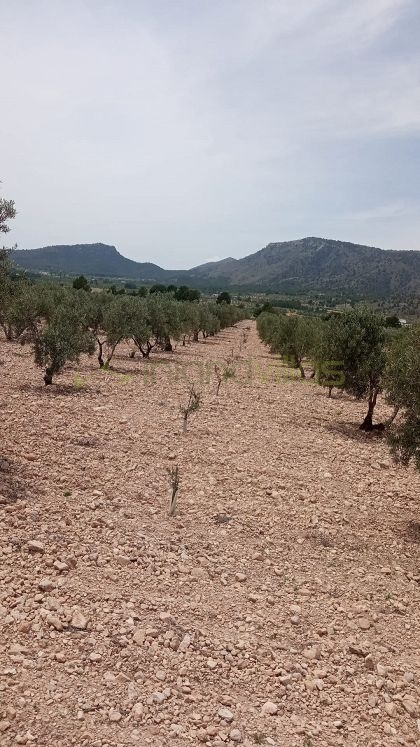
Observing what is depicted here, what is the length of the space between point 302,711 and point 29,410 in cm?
1366

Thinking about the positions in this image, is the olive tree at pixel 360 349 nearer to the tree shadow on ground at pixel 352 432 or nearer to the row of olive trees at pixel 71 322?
the tree shadow on ground at pixel 352 432

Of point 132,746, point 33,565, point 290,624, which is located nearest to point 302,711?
point 290,624

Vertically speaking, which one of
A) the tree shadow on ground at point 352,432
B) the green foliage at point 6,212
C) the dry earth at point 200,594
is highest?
the green foliage at point 6,212

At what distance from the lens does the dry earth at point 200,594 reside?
5680mm

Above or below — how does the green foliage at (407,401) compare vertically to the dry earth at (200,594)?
above

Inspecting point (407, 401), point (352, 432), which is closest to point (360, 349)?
point (352, 432)

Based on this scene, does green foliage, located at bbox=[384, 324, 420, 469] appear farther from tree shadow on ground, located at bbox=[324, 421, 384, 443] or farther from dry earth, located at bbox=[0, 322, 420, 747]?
tree shadow on ground, located at bbox=[324, 421, 384, 443]

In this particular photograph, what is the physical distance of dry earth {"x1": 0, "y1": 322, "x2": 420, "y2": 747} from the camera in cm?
568

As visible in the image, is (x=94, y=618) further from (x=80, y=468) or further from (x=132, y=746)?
(x=80, y=468)

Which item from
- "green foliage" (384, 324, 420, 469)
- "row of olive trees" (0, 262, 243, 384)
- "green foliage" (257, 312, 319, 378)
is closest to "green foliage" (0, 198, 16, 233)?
"row of olive trees" (0, 262, 243, 384)

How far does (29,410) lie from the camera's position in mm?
17203

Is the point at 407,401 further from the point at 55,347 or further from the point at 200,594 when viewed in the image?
the point at 55,347

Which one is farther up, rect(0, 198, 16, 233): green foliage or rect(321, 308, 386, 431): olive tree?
rect(0, 198, 16, 233): green foliage

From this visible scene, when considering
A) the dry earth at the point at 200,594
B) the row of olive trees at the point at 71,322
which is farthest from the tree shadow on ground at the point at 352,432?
the row of olive trees at the point at 71,322
